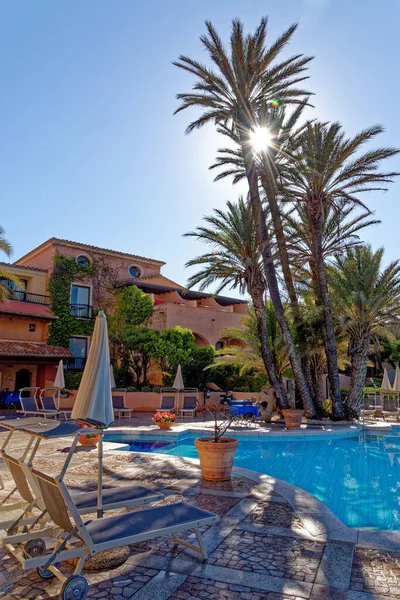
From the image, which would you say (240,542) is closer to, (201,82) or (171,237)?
(171,237)

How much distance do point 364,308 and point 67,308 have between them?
1719cm

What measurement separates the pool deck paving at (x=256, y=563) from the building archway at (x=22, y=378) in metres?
20.2

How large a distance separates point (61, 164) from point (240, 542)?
37.7ft

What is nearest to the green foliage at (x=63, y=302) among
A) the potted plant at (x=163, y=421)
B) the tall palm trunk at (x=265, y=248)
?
the potted plant at (x=163, y=421)

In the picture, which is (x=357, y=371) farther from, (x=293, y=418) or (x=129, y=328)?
(x=129, y=328)

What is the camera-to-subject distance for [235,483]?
24.2 feet

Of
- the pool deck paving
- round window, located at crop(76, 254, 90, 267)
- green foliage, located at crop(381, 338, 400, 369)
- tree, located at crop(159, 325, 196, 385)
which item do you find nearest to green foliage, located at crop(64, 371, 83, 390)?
tree, located at crop(159, 325, 196, 385)

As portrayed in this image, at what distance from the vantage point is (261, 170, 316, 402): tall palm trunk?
17859 mm

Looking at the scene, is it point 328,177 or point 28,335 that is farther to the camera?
point 28,335

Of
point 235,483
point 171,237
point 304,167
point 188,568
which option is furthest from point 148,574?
point 304,167

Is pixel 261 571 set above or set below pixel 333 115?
below

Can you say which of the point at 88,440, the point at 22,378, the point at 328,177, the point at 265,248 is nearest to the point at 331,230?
the point at 328,177

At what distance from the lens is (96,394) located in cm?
493

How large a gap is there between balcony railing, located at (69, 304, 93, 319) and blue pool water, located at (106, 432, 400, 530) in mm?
14694
